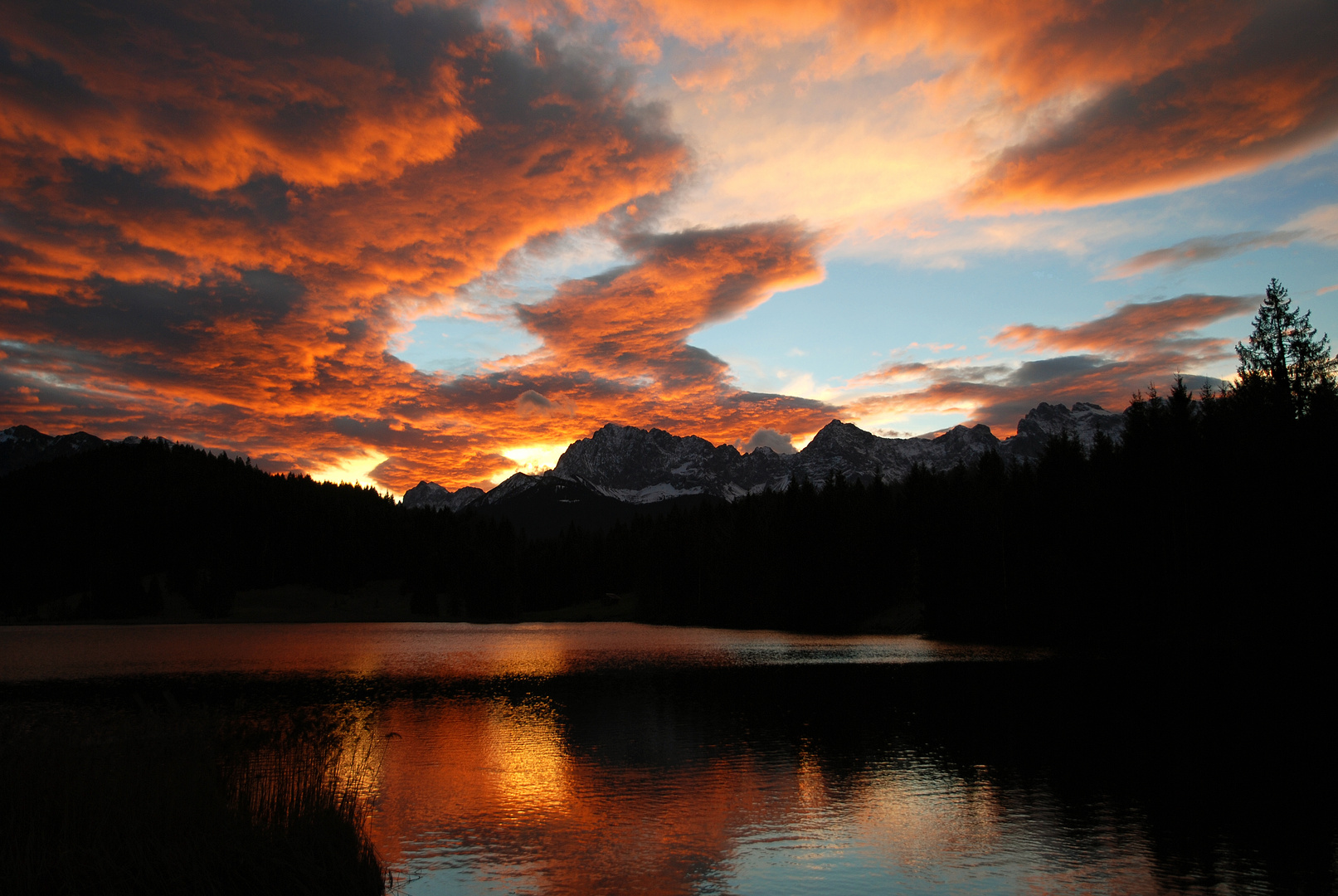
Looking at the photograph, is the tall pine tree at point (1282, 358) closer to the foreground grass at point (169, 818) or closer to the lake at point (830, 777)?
the lake at point (830, 777)

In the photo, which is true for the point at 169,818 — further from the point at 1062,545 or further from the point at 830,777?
the point at 1062,545

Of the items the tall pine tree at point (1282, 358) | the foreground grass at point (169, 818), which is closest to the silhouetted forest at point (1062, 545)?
the tall pine tree at point (1282, 358)

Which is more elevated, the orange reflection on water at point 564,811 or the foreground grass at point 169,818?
the foreground grass at point 169,818

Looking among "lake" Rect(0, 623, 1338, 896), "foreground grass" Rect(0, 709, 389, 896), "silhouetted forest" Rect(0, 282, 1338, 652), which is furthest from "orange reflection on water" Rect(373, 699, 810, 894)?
"silhouetted forest" Rect(0, 282, 1338, 652)

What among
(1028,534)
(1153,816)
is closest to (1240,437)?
(1028,534)

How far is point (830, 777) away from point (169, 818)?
56.7ft

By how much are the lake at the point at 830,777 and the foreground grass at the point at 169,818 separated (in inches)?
55.6

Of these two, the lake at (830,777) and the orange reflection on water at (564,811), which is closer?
the lake at (830,777)

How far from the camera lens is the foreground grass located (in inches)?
453

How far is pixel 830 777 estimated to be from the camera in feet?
77.0

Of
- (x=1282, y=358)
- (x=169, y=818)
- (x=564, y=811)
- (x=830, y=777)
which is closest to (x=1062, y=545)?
(x=1282, y=358)

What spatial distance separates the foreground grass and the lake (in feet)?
4.63

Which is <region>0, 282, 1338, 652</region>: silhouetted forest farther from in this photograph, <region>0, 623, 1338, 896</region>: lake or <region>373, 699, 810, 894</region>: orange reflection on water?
<region>373, 699, 810, 894</region>: orange reflection on water

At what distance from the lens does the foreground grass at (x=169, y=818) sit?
11.5m
